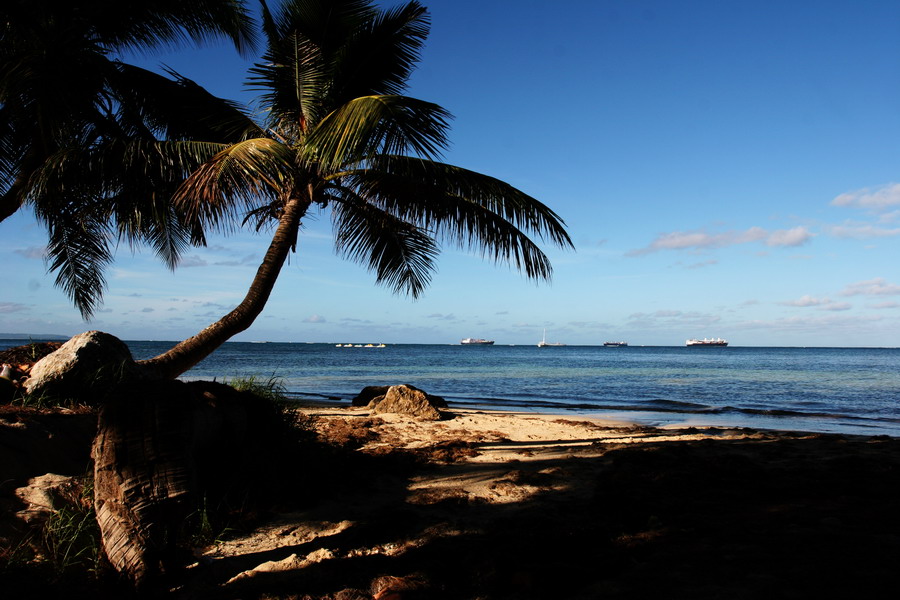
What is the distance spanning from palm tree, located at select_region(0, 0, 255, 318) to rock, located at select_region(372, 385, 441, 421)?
494 centimetres

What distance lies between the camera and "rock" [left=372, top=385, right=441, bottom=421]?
11.3 meters

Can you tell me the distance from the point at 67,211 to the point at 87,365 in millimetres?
4559

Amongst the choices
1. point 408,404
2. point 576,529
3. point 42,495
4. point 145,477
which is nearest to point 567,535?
point 576,529

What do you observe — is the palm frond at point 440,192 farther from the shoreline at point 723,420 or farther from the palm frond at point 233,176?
the shoreline at point 723,420

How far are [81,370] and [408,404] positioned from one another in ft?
21.7

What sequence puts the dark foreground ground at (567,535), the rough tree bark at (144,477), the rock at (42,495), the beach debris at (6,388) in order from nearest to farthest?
the dark foreground ground at (567,535), the rough tree bark at (144,477), the rock at (42,495), the beach debris at (6,388)

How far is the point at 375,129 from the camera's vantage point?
6441mm

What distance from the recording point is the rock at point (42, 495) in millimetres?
3895

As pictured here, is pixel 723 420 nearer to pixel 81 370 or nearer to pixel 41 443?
pixel 81 370

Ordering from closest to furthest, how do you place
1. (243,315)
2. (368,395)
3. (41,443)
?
1. (41,443)
2. (243,315)
3. (368,395)

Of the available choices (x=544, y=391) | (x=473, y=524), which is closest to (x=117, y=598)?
(x=473, y=524)

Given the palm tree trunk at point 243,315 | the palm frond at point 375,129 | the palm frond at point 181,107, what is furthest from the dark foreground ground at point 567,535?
the palm frond at point 181,107

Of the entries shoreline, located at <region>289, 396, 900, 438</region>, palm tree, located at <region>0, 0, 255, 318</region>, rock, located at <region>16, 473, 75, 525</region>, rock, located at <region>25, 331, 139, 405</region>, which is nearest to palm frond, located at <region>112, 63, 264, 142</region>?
palm tree, located at <region>0, 0, 255, 318</region>

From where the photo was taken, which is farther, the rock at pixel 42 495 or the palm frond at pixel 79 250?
the palm frond at pixel 79 250
